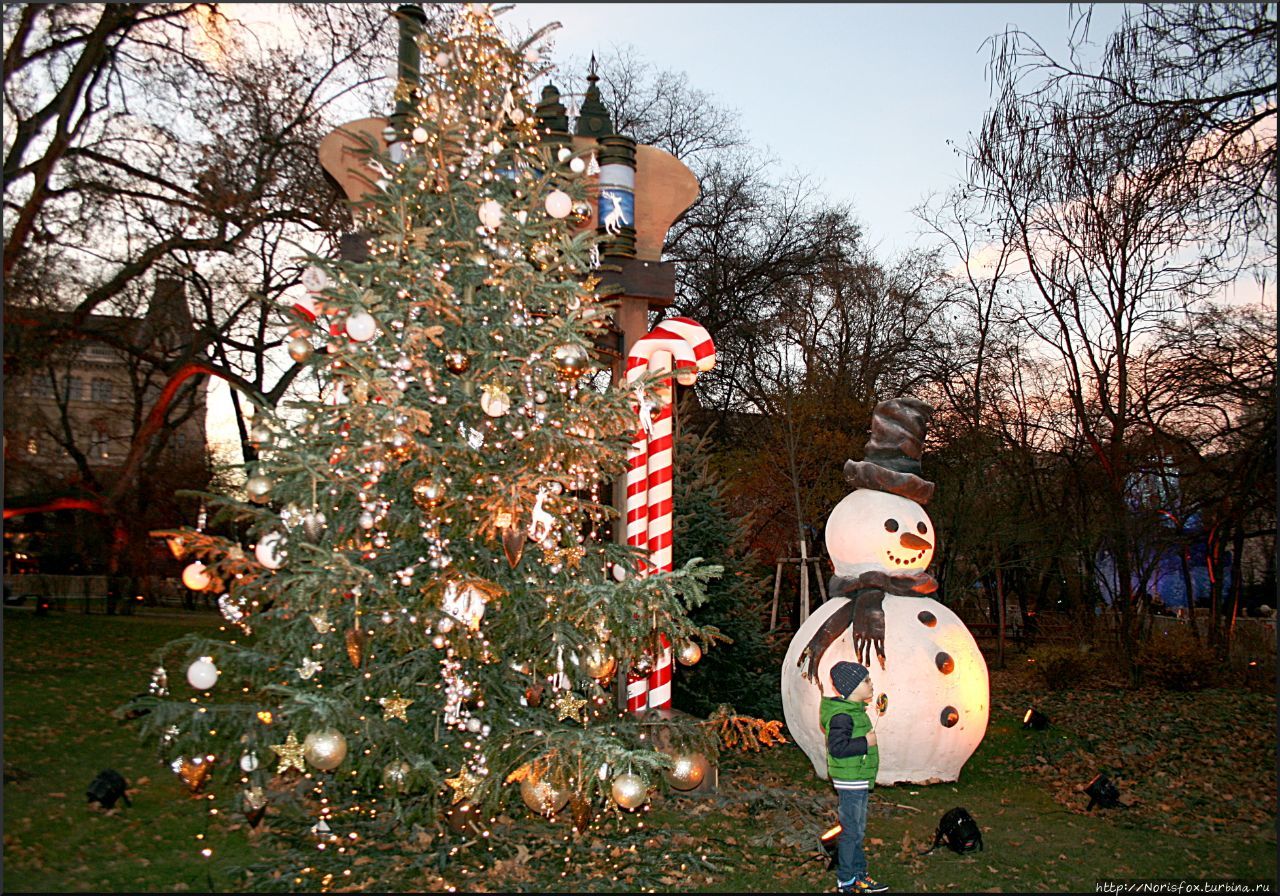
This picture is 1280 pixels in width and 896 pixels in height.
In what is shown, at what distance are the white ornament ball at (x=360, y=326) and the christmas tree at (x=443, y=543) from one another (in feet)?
0.04

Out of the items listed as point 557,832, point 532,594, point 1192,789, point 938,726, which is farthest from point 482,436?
point 1192,789

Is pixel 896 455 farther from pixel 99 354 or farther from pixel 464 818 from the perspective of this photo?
pixel 99 354

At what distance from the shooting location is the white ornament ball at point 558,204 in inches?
237

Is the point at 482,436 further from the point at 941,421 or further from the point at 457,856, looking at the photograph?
the point at 941,421

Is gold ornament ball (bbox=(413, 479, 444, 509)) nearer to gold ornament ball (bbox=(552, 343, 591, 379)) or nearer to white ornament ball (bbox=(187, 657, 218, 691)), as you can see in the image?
gold ornament ball (bbox=(552, 343, 591, 379))

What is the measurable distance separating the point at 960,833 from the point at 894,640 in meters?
2.07

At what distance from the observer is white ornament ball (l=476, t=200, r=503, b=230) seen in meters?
5.66

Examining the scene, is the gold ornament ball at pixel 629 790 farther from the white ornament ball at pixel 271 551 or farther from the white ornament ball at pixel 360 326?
the white ornament ball at pixel 360 326

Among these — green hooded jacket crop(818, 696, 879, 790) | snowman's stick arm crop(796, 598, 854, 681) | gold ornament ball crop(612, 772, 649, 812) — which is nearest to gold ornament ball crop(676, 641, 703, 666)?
green hooded jacket crop(818, 696, 879, 790)

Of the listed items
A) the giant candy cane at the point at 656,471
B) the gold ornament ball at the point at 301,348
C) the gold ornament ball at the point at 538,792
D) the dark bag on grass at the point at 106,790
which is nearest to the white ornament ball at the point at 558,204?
the gold ornament ball at the point at 301,348

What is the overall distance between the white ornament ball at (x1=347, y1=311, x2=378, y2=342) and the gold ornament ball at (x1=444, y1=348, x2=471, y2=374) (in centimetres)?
54

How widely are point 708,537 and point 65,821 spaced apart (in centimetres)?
699

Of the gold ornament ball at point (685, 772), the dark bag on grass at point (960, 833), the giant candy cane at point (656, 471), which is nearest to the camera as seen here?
the gold ornament ball at point (685, 772)

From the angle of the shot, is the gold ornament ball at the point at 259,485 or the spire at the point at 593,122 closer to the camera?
the gold ornament ball at the point at 259,485
